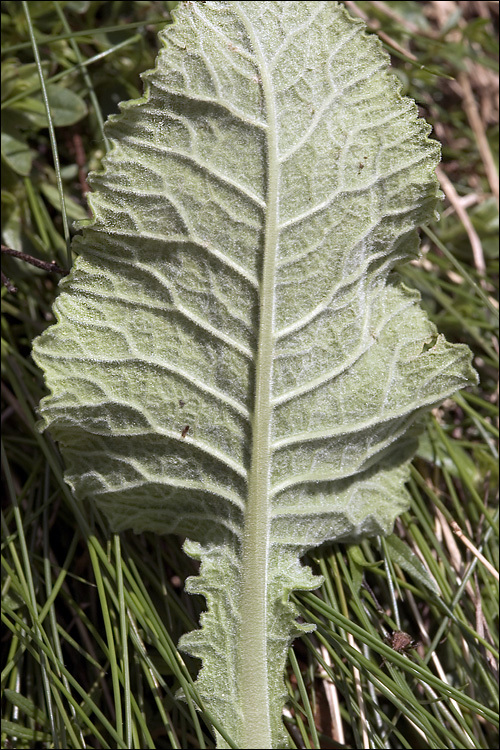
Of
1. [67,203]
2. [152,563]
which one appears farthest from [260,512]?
[67,203]

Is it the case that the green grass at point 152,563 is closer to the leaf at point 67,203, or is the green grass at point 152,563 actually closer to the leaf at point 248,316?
the leaf at point 67,203

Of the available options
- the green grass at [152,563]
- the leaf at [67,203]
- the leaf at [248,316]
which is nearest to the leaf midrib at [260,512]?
the leaf at [248,316]

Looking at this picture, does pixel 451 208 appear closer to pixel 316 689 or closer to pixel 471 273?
pixel 471 273

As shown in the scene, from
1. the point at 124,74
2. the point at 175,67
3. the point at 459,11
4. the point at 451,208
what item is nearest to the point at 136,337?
the point at 175,67

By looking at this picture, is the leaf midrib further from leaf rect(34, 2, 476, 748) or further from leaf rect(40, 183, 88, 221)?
leaf rect(40, 183, 88, 221)

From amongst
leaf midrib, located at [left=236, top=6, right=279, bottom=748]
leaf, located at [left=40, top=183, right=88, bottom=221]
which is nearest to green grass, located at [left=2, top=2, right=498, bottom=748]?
leaf, located at [left=40, top=183, right=88, bottom=221]

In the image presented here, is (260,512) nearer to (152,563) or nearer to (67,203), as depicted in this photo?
(152,563)

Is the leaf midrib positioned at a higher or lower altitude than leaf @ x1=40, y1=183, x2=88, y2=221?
lower
